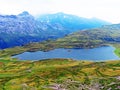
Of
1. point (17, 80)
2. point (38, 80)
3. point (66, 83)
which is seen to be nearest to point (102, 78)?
point (66, 83)


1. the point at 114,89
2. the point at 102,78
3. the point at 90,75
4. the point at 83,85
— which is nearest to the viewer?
the point at 114,89

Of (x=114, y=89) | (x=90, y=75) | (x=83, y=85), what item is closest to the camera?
(x=114, y=89)

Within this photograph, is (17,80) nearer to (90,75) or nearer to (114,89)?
(90,75)

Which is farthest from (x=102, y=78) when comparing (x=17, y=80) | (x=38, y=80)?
(x=17, y=80)

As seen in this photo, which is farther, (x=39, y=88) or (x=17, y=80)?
(x=17, y=80)

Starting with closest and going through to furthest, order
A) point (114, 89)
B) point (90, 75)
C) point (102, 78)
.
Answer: point (114, 89) → point (102, 78) → point (90, 75)

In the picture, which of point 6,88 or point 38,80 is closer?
point 6,88

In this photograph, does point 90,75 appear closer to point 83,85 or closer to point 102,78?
point 102,78

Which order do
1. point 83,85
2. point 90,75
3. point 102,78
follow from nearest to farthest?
point 83,85, point 102,78, point 90,75
